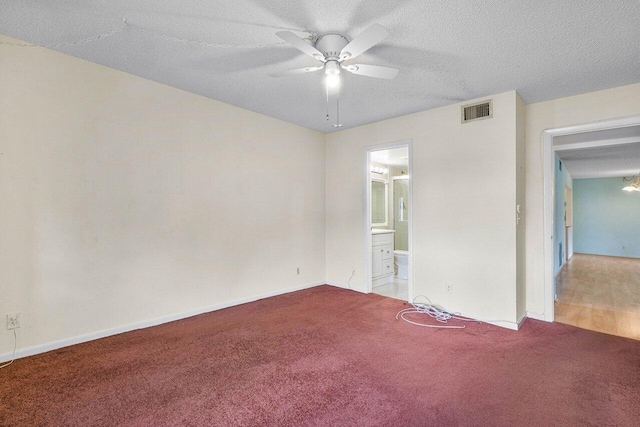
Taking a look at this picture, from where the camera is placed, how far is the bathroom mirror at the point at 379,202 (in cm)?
589

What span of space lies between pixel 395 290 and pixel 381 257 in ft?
1.94

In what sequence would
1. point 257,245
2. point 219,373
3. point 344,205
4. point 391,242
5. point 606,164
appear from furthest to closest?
point 606,164 → point 391,242 → point 344,205 → point 257,245 → point 219,373

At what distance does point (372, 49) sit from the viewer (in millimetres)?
2346


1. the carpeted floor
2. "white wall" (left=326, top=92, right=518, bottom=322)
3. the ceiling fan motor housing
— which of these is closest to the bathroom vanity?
"white wall" (left=326, top=92, right=518, bottom=322)

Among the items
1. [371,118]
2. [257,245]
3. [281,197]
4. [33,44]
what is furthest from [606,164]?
[33,44]

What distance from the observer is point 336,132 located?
4750 millimetres

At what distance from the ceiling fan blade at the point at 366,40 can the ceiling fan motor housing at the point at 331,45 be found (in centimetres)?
11

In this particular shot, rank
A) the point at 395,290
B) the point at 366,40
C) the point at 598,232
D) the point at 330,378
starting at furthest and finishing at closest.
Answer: the point at 598,232, the point at 395,290, the point at 330,378, the point at 366,40

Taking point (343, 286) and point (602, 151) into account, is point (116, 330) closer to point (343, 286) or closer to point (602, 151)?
point (343, 286)

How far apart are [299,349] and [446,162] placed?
105 inches

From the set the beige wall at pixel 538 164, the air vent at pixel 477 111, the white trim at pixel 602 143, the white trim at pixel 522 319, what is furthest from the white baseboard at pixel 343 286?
the white trim at pixel 602 143

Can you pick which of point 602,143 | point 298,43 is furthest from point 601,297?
point 298,43

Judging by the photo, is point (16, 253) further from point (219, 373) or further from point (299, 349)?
point (299, 349)

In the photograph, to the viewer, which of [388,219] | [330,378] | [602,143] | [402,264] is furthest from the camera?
[388,219]
